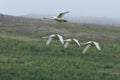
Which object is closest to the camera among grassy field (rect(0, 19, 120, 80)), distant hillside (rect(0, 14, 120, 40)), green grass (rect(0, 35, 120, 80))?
green grass (rect(0, 35, 120, 80))

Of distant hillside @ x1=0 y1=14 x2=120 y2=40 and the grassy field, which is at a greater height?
distant hillside @ x1=0 y1=14 x2=120 y2=40

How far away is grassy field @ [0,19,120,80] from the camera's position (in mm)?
43562

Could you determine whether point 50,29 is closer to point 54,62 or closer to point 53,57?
point 53,57

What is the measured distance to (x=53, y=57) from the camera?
5044 centimetres

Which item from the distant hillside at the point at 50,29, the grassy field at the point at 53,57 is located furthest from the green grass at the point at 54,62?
the distant hillside at the point at 50,29

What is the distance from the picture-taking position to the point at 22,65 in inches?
1799

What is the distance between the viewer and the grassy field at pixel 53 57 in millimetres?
43562

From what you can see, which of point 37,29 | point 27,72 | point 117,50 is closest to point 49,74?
point 27,72

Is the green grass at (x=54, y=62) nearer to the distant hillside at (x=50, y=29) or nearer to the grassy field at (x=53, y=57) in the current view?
the grassy field at (x=53, y=57)

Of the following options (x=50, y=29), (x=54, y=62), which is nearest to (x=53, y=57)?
(x=54, y=62)

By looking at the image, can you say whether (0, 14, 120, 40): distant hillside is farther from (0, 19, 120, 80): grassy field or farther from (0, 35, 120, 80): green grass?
(0, 35, 120, 80): green grass

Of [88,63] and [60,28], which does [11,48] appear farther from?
[60,28]

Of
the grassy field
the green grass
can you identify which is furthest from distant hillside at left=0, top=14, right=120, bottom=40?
the green grass

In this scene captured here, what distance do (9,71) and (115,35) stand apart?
89.2 ft
